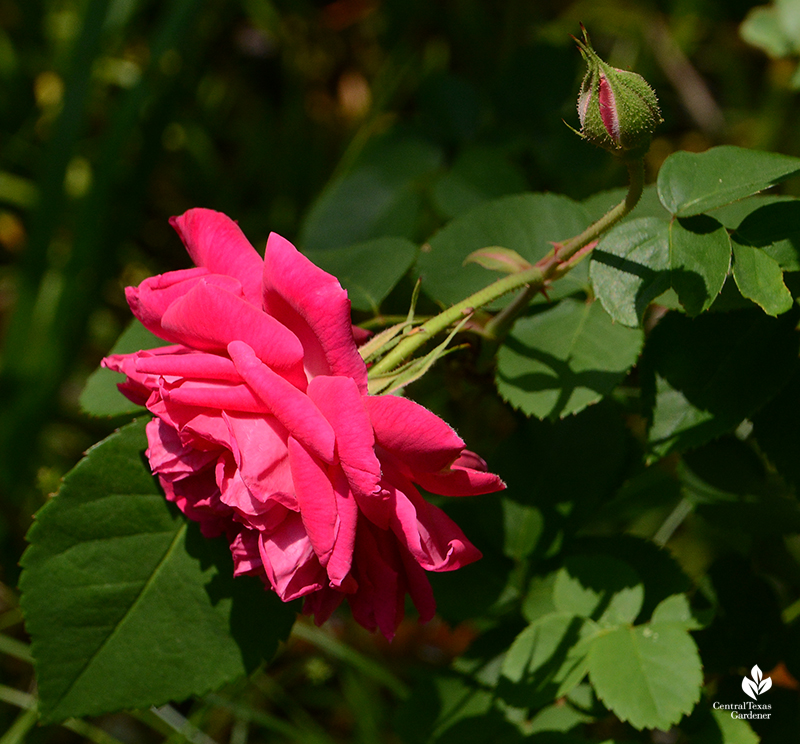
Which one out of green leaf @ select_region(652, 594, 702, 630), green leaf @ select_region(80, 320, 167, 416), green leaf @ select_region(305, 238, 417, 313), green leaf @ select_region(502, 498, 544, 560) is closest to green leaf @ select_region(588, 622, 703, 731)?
green leaf @ select_region(652, 594, 702, 630)

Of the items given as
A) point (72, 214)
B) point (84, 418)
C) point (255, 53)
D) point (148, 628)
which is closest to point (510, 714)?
point (148, 628)

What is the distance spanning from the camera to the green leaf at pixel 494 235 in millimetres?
821

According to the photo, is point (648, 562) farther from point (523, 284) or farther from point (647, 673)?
point (523, 284)

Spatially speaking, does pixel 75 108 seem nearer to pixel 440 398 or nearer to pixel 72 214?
pixel 72 214

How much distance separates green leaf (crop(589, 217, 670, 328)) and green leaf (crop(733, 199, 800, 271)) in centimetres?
9

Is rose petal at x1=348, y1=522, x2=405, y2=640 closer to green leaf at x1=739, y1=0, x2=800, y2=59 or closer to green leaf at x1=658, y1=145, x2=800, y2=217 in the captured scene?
green leaf at x1=658, y1=145, x2=800, y2=217

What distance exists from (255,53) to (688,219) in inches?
72.4

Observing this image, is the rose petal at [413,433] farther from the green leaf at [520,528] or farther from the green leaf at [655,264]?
the green leaf at [520,528]

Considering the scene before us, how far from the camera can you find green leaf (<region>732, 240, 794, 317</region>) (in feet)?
1.94

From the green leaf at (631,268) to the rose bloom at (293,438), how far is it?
189mm

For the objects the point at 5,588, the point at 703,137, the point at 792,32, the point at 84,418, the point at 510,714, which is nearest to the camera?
the point at 510,714

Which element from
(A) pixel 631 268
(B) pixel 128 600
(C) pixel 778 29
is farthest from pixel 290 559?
(C) pixel 778 29

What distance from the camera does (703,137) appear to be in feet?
6.80

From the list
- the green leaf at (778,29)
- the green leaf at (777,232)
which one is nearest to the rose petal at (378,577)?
the green leaf at (777,232)
